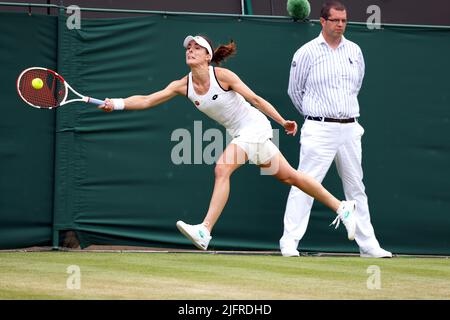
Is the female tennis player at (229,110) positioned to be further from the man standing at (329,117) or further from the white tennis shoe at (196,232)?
the man standing at (329,117)

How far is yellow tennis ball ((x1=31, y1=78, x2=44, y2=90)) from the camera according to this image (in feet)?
29.5

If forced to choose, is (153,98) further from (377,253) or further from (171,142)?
(377,253)

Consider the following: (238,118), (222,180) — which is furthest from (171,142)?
(222,180)

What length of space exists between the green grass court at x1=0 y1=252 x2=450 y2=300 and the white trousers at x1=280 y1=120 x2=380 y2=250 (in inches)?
15.0

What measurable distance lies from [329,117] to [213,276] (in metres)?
2.89

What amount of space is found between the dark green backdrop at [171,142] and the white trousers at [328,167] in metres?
0.51

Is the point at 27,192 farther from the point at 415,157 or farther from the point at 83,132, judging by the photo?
the point at 415,157

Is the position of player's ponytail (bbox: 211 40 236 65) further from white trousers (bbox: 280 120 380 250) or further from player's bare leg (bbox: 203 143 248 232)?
white trousers (bbox: 280 120 380 250)

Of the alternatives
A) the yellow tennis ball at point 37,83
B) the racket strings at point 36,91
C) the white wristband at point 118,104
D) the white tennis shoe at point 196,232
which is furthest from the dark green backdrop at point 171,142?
the white tennis shoe at point 196,232

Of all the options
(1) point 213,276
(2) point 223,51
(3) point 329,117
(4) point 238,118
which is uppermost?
(2) point 223,51

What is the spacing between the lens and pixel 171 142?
10625mm

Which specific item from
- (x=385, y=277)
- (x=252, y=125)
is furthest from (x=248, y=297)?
(x=252, y=125)

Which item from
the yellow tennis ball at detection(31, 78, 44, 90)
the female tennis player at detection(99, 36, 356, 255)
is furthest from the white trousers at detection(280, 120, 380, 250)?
the yellow tennis ball at detection(31, 78, 44, 90)

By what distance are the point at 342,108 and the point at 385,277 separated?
8.36 feet
